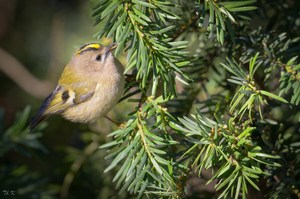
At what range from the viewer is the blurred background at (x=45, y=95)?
171cm

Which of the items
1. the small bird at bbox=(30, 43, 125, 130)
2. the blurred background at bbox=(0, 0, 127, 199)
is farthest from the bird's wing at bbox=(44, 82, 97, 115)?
the blurred background at bbox=(0, 0, 127, 199)

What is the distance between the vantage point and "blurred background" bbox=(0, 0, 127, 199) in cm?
171

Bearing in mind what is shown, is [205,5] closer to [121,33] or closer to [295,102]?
[121,33]

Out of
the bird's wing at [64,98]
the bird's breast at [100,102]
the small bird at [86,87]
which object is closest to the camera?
the bird's breast at [100,102]

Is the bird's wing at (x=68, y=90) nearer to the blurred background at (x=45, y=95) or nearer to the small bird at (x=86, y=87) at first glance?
the small bird at (x=86, y=87)

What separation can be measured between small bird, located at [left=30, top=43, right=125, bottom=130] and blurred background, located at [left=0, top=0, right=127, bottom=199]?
0.08m

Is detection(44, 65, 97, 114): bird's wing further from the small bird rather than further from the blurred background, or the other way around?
the blurred background

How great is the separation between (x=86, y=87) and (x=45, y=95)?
1.60 ft

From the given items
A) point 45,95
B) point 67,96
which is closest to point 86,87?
point 67,96

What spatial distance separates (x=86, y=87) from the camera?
6.03 feet

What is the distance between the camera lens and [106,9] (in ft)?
3.18

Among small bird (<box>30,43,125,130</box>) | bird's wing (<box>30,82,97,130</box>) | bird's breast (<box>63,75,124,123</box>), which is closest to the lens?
bird's breast (<box>63,75,124,123</box>)

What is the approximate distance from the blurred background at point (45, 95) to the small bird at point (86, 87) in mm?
75

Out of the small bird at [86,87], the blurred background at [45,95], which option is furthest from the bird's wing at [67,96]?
the blurred background at [45,95]
